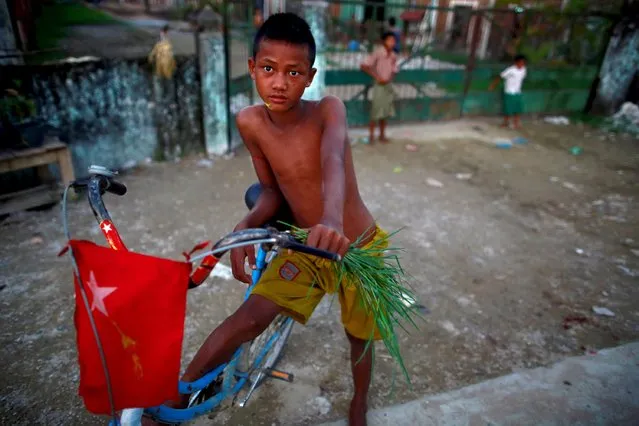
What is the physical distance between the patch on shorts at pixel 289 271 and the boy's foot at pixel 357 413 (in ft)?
2.75

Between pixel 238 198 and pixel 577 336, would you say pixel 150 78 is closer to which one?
pixel 238 198

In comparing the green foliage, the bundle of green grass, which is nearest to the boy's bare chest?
the bundle of green grass

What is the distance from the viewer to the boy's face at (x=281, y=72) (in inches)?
59.1

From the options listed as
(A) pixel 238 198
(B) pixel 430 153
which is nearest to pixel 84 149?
(A) pixel 238 198

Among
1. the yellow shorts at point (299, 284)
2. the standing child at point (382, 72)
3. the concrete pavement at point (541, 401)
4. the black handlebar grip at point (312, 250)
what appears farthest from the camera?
the standing child at point (382, 72)

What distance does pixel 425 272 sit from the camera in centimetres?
345

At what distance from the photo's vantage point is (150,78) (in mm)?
4902

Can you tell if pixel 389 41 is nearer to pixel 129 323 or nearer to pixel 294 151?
pixel 294 151

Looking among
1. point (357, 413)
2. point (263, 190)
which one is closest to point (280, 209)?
point (263, 190)

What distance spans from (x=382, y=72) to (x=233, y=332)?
213 inches

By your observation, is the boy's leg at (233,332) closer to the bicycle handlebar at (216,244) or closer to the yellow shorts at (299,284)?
the yellow shorts at (299,284)

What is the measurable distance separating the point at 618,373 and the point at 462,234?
5.93 feet

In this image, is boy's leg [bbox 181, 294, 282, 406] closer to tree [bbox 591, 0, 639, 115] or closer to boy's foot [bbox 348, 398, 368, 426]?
boy's foot [bbox 348, 398, 368, 426]

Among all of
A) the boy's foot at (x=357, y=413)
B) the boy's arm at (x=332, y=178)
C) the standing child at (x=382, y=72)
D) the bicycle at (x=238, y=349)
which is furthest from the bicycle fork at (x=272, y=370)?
the standing child at (x=382, y=72)
